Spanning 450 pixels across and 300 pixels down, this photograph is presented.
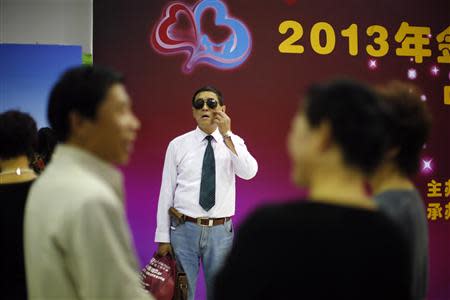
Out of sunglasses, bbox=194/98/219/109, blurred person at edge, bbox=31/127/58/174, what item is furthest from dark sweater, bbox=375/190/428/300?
sunglasses, bbox=194/98/219/109

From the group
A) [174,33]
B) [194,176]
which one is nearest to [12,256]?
[194,176]

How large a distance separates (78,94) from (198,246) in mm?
2276

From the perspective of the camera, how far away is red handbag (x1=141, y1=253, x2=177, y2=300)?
338 cm

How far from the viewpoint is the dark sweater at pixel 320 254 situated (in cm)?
106

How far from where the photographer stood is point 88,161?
130 cm

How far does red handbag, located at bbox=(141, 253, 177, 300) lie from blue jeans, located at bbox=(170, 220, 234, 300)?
0.07 metres

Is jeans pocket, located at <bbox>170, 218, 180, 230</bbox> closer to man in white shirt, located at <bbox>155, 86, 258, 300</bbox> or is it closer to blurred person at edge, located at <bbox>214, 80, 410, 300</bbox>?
man in white shirt, located at <bbox>155, 86, 258, 300</bbox>

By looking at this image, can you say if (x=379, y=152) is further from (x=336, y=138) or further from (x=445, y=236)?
(x=445, y=236)

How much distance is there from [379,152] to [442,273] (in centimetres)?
389

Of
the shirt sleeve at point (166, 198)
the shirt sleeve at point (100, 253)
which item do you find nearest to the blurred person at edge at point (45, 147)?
the shirt sleeve at point (166, 198)

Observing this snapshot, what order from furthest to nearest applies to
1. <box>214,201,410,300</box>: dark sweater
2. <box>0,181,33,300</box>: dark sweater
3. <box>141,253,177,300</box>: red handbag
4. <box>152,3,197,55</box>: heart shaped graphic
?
1. <box>152,3,197,55</box>: heart shaped graphic
2. <box>141,253,177,300</box>: red handbag
3. <box>0,181,33,300</box>: dark sweater
4. <box>214,201,410,300</box>: dark sweater

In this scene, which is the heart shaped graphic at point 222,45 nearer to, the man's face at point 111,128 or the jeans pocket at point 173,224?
the jeans pocket at point 173,224

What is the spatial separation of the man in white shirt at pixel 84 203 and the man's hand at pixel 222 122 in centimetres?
217

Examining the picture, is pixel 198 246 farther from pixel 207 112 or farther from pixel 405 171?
pixel 405 171
